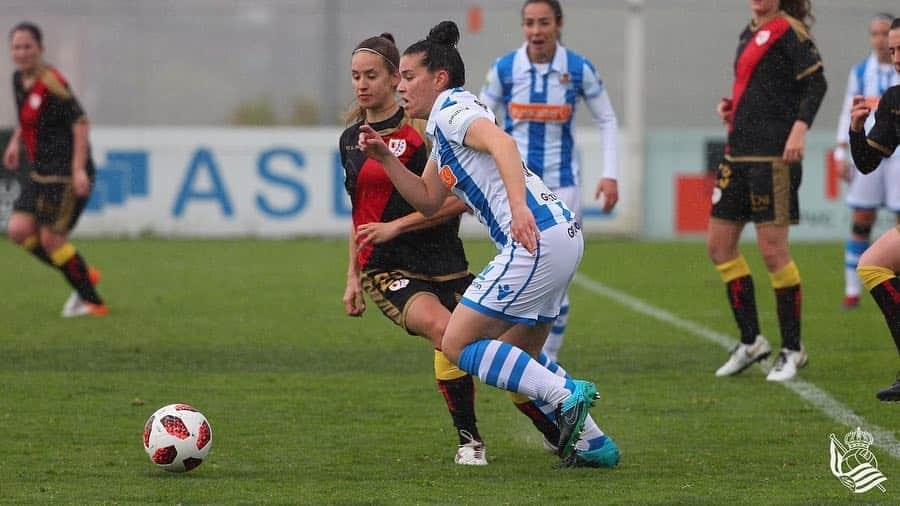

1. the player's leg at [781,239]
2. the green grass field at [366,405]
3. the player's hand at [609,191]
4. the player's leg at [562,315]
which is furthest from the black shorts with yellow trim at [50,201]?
the player's leg at [781,239]

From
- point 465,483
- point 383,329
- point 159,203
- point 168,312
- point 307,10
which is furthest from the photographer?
point 307,10

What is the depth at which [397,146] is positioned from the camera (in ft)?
19.7

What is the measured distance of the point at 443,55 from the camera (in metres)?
5.46

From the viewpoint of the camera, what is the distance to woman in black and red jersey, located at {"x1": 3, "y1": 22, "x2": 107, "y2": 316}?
11.0 metres

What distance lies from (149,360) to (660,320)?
3969mm

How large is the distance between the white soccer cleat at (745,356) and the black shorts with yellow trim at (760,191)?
0.66m

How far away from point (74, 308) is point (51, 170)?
1.04 metres

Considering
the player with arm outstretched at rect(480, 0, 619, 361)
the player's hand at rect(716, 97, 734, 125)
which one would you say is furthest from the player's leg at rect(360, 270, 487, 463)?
the player's hand at rect(716, 97, 734, 125)

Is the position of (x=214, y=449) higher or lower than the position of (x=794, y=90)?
lower

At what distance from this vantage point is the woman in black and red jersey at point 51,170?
36.0ft

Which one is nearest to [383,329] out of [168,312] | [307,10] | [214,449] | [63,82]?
[168,312]

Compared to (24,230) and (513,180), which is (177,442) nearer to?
(513,180)

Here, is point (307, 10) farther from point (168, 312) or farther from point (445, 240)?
point (445, 240)

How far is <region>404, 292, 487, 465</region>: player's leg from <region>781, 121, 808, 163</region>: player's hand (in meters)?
2.77
